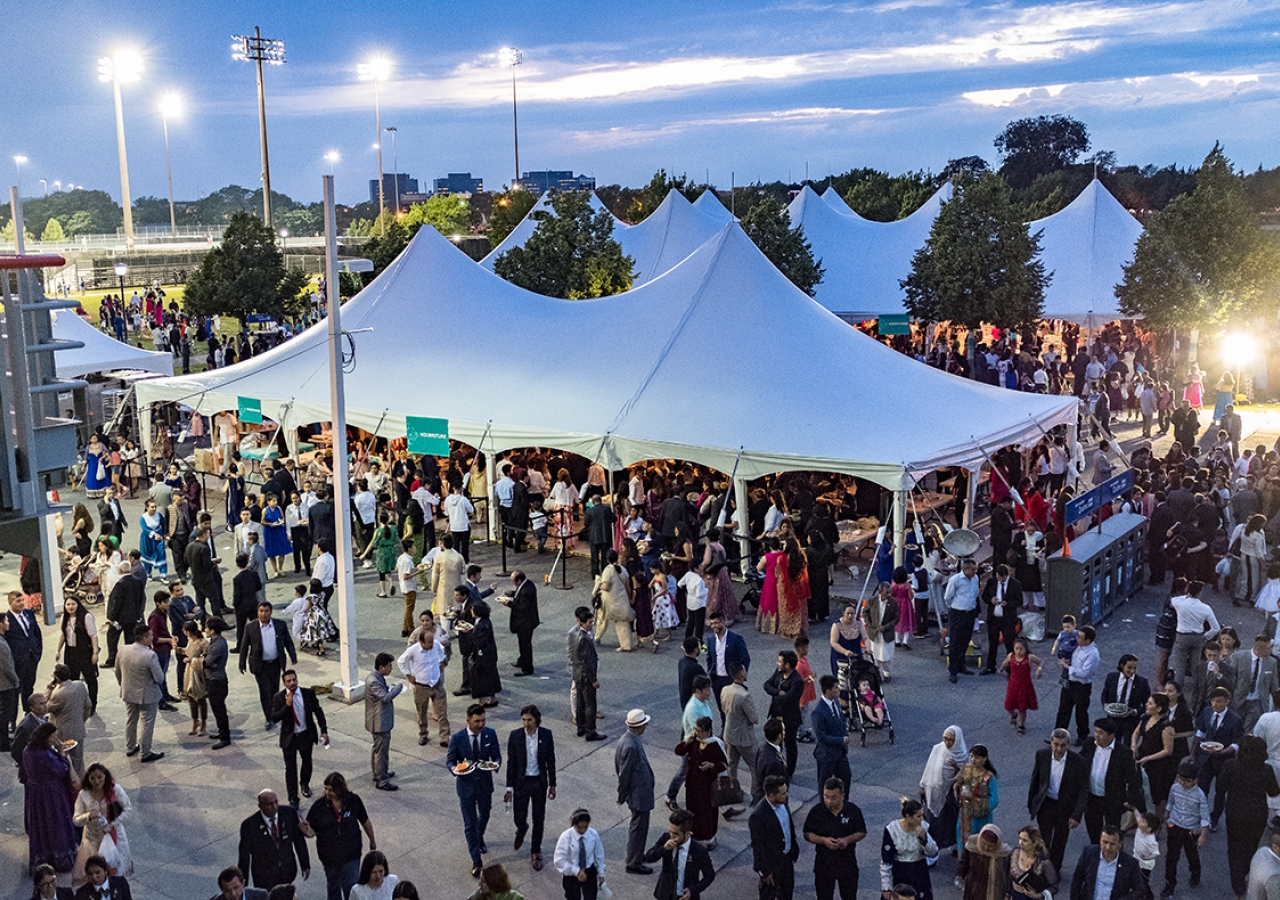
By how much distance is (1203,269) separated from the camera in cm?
2989

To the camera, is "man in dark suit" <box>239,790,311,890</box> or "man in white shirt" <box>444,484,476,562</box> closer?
"man in dark suit" <box>239,790,311,890</box>

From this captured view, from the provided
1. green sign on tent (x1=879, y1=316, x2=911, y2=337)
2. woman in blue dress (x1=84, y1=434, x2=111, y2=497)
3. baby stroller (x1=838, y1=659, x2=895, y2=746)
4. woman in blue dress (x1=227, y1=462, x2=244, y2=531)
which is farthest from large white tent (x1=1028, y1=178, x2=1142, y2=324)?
woman in blue dress (x1=84, y1=434, x2=111, y2=497)

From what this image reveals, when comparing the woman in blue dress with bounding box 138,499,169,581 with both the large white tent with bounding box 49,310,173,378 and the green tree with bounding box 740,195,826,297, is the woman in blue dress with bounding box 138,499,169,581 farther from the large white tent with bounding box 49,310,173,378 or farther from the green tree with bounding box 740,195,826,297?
the green tree with bounding box 740,195,826,297

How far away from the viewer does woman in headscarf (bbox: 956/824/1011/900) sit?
708cm

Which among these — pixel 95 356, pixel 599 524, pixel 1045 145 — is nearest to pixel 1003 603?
pixel 599 524

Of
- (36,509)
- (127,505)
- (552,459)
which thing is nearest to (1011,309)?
(552,459)

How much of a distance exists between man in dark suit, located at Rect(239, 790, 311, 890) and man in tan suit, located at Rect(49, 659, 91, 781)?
2.88 m

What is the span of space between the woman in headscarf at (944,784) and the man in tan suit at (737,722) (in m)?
1.40

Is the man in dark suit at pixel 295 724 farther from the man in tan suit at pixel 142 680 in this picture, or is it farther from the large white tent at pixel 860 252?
the large white tent at pixel 860 252

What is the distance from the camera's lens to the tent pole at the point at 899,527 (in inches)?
550

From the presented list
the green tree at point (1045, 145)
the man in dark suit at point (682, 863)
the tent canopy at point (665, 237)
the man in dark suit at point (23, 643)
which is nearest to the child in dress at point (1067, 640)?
the man in dark suit at point (682, 863)

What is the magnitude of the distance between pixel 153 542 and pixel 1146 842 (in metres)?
12.8

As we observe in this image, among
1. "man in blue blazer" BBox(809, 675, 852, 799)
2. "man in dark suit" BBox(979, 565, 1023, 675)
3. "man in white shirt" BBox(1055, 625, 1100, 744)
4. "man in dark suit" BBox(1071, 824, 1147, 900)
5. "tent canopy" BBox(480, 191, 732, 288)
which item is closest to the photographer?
"man in dark suit" BBox(1071, 824, 1147, 900)

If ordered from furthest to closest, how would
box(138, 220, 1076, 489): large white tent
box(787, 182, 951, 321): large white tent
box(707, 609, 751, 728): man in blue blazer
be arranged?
box(787, 182, 951, 321): large white tent, box(138, 220, 1076, 489): large white tent, box(707, 609, 751, 728): man in blue blazer
